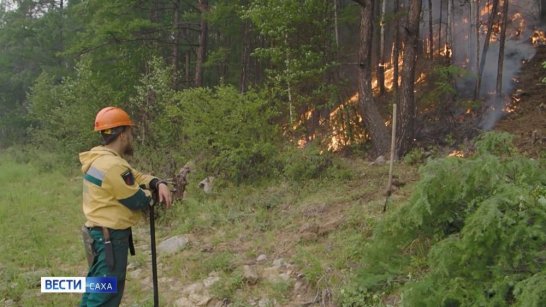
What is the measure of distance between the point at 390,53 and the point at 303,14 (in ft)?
28.1

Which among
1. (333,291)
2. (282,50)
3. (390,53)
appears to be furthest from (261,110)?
(390,53)

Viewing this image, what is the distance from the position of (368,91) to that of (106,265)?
796cm

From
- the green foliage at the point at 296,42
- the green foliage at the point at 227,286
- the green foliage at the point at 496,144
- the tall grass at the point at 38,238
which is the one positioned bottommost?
the tall grass at the point at 38,238

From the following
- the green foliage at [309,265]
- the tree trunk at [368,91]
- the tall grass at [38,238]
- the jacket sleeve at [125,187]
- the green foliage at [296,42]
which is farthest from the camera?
the green foliage at [296,42]

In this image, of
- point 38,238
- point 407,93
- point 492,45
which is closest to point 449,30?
point 492,45

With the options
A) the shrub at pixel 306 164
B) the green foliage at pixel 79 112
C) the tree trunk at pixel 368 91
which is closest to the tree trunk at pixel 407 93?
the tree trunk at pixel 368 91

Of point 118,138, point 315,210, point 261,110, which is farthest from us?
point 261,110

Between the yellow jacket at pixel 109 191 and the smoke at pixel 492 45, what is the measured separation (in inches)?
469

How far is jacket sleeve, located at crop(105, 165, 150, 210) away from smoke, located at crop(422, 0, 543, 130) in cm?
1188

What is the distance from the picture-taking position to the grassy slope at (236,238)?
5.24 m

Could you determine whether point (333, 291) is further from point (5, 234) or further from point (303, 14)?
point (303, 14)

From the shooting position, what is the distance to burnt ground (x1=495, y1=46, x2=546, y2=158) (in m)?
10.2

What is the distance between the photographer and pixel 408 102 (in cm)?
1042

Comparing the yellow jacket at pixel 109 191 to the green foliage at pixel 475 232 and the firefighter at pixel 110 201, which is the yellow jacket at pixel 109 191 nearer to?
the firefighter at pixel 110 201
